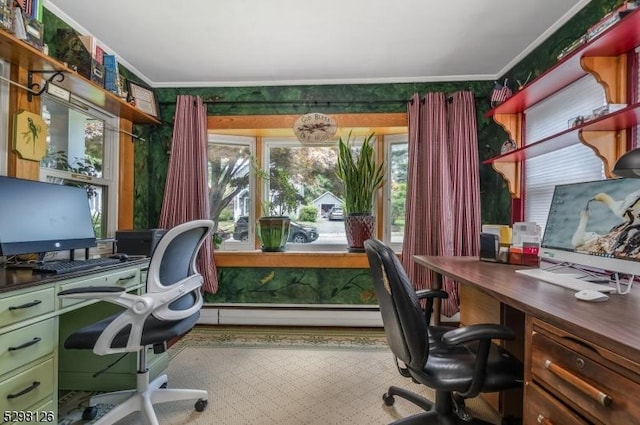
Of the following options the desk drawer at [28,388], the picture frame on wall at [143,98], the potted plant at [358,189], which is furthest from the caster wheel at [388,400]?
the picture frame on wall at [143,98]

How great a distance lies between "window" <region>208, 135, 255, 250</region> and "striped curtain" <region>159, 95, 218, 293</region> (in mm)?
328

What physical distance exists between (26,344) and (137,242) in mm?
1082

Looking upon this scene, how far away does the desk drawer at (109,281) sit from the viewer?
1415 mm

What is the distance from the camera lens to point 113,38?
7.54 ft

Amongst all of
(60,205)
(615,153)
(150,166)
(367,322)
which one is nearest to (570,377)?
(615,153)

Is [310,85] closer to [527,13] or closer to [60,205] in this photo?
[527,13]

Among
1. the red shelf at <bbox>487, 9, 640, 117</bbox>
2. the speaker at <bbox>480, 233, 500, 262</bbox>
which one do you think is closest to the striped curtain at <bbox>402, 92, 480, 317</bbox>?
the red shelf at <bbox>487, 9, 640, 117</bbox>

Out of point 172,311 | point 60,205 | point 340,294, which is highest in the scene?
point 60,205

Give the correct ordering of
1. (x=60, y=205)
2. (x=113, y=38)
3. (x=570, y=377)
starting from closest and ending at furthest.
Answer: (x=570, y=377), (x=60, y=205), (x=113, y=38)

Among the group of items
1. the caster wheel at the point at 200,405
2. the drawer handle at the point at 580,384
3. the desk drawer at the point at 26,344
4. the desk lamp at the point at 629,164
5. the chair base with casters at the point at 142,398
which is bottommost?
the caster wheel at the point at 200,405

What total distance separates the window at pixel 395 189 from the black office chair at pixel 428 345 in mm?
1875

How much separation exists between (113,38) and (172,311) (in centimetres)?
205

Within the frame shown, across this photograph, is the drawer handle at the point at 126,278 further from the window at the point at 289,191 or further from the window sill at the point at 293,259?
the window at the point at 289,191

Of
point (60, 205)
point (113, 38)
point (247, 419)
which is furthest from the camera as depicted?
point (113, 38)
